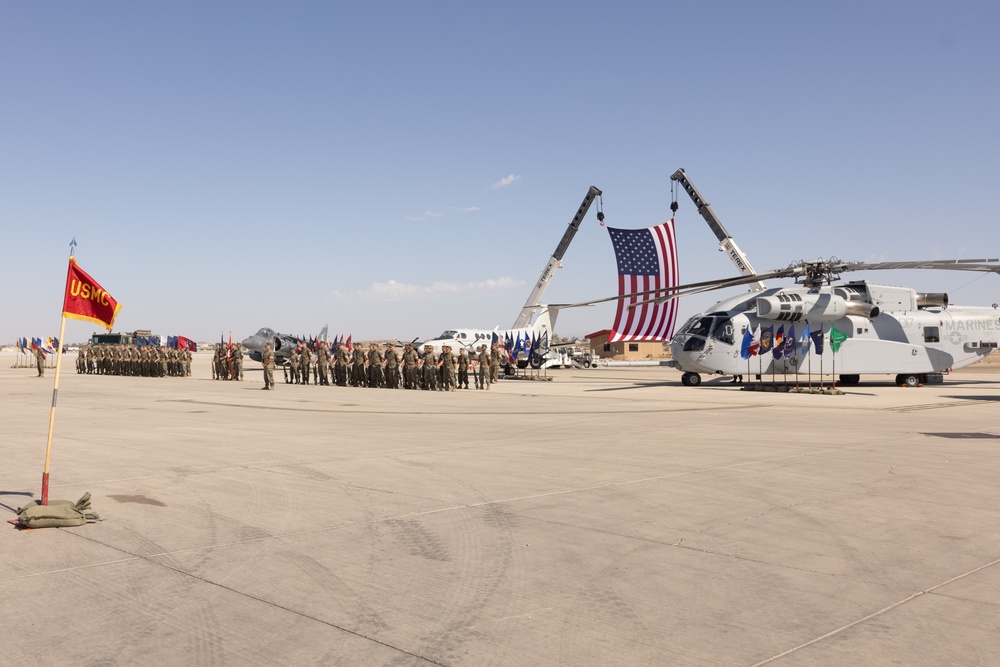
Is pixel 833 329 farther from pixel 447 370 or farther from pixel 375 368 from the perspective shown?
pixel 375 368

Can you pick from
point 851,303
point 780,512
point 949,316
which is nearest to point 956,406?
point 851,303

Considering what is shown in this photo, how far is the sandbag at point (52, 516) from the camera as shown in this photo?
6113mm

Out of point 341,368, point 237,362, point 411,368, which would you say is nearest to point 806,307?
point 411,368

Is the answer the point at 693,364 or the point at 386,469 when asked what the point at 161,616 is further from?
the point at 693,364

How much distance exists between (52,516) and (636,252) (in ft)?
136

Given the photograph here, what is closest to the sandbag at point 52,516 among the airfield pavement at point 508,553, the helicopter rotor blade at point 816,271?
the airfield pavement at point 508,553

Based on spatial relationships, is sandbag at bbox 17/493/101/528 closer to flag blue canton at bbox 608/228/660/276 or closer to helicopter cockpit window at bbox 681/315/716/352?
helicopter cockpit window at bbox 681/315/716/352

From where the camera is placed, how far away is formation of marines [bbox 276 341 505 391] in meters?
28.3

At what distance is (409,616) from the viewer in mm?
4148

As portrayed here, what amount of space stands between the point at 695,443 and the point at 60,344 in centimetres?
849

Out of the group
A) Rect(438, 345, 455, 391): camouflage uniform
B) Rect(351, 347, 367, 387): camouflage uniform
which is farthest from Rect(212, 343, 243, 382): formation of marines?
Rect(438, 345, 455, 391): camouflage uniform

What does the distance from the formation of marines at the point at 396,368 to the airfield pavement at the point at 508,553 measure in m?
16.2

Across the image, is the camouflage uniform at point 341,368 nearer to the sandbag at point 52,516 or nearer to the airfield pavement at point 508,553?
the airfield pavement at point 508,553

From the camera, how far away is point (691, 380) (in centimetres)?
2753
